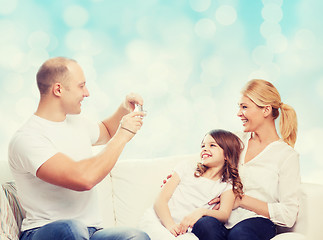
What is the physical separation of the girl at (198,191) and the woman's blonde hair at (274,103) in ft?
0.74

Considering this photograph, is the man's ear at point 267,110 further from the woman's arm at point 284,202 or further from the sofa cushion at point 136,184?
the sofa cushion at point 136,184

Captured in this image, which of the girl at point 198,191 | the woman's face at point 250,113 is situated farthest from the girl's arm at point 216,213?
the woman's face at point 250,113

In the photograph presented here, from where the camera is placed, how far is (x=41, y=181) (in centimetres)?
181

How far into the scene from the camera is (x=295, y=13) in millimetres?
3357

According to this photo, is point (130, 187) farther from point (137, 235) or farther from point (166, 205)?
point (137, 235)

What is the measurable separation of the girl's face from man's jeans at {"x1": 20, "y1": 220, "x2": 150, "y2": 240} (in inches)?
22.7

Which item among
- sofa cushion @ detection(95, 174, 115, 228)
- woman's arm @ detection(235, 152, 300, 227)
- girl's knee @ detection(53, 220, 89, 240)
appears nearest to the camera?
girl's knee @ detection(53, 220, 89, 240)

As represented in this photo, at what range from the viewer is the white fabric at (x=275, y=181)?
2.12m

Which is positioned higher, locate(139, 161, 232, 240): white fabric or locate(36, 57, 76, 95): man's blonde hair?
locate(36, 57, 76, 95): man's blonde hair

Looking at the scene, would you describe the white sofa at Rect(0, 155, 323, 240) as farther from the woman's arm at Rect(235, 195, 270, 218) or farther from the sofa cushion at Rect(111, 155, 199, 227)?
the woman's arm at Rect(235, 195, 270, 218)

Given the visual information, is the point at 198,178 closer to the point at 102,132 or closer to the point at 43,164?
the point at 102,132

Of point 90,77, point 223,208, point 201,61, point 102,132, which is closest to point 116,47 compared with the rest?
point 90,77

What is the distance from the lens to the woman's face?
227cm

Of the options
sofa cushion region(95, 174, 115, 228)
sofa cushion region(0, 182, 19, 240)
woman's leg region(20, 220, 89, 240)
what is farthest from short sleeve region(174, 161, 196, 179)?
sofa cushion region(0, 182, 19, 240)
